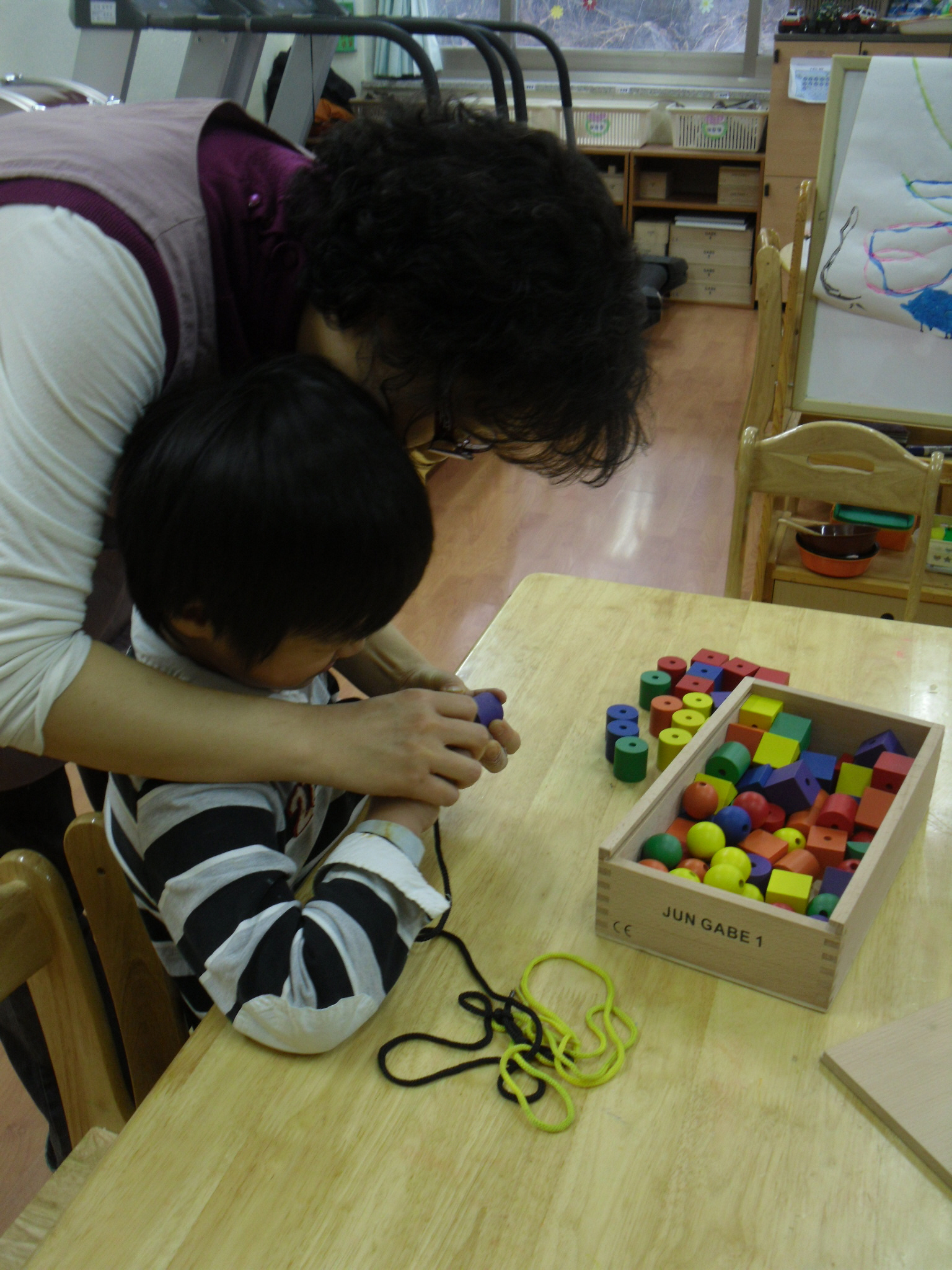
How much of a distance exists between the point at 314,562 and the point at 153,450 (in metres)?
0.13

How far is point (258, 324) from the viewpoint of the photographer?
2.50 ft

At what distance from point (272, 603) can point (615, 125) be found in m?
5.06

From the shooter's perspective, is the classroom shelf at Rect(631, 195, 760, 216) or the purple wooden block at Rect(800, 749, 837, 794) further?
the classroom shelf at Rect(631, 195, 760, 216)

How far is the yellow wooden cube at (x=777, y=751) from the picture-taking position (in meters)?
0.95

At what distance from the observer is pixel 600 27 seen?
519 centimetres

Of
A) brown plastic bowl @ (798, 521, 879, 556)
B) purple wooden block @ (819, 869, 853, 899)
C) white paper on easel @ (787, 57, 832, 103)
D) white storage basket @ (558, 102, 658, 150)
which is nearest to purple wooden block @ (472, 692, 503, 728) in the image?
purple wooden block @ (819, 869, 853, 899)

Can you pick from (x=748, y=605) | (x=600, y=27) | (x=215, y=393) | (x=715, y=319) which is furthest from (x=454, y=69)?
(x=215, y=393)

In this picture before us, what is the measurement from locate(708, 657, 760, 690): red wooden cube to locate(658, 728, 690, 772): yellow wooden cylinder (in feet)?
0.42

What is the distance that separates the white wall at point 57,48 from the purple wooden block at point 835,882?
2590 millimetres

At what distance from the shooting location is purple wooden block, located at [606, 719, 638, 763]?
98cm

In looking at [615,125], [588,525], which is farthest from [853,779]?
[615,125]

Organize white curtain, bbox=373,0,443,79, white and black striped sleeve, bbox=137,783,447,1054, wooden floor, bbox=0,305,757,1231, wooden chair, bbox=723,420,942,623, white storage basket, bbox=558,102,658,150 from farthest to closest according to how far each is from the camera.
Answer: white curtain, bbox=373,0,443,79 < white storage basket, bbox=558,102,658,150 < wooden floor, bbox=0,305,757,1231 < wooden chair, bbox=723,420,942,623 < white and black striped sleeve, bbox=137,783,447,1054

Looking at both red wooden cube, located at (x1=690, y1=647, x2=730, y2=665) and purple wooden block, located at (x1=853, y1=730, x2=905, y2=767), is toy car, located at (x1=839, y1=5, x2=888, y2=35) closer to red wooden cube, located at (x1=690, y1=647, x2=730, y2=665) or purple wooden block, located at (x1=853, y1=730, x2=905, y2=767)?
red wooden cube, located at (x1=690, y1=647, x2=730, y2=665)

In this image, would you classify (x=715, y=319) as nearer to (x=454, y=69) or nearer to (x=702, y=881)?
(x=454, y=69)
